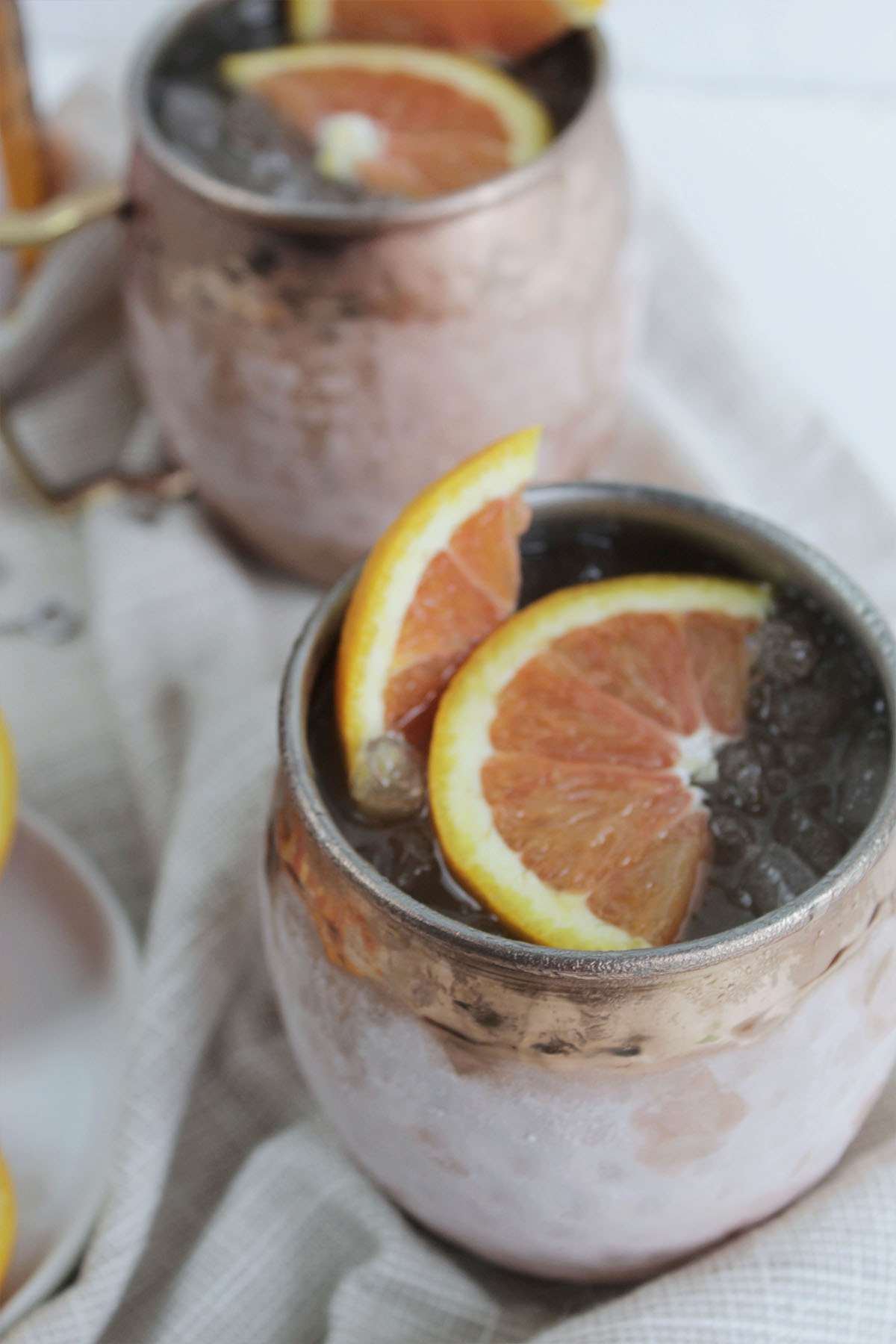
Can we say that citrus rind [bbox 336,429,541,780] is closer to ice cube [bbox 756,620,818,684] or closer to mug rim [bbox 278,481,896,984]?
mug rim [bbox 278,481,896,984]

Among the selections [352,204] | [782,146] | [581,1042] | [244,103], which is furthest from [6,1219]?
[782,146]

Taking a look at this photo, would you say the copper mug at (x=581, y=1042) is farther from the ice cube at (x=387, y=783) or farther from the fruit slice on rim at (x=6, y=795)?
the fruit slice on rim at (x=6, y=795)

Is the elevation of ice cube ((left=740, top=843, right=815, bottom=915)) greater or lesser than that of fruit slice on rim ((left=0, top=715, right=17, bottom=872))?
greater

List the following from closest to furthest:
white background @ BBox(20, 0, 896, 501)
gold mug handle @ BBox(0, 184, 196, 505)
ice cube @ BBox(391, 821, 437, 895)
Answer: ice cube @ BBox(391, 821, 437, 895) < gold mug handle @ BBox(0, 184, 196, 505) < white background @ BBox(20, 0, 896, 501)

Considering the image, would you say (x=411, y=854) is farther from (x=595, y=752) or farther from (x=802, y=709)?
(x=802, y=709)

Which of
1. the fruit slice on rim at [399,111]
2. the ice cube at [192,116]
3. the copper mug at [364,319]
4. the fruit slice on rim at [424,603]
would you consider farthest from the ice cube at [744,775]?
the ice cube at [192,116]

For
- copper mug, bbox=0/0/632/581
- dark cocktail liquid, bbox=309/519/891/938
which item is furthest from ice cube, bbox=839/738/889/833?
copper mug, bbox=0/0/632/581
